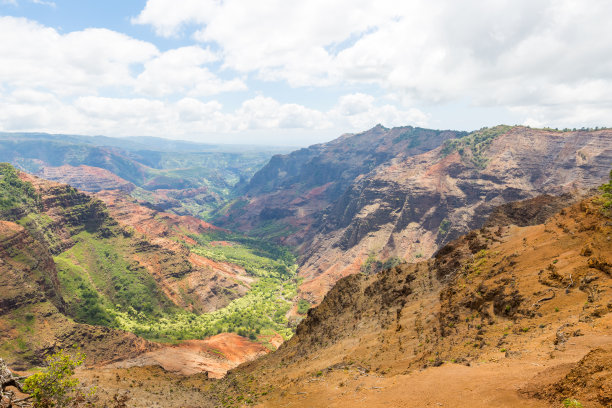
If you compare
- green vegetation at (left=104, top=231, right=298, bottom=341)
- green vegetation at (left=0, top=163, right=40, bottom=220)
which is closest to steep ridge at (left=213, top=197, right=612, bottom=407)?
green vegetation at (left=104, top=231, right=298, bottom=341)

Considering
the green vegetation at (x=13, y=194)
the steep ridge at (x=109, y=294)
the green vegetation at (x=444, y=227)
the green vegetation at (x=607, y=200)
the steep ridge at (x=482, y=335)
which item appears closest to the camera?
the steep ridge at (x=482, y=335)

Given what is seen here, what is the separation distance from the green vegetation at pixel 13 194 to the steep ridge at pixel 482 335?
99299 mm

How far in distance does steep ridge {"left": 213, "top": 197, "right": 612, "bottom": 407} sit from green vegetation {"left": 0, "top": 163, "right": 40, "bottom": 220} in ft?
326

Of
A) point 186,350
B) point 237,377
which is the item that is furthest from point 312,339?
point 186,350

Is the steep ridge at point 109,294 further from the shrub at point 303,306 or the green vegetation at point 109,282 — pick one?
the shrub at point 303,306

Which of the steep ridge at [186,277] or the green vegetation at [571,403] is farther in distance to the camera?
the steep ridge at [186,277]

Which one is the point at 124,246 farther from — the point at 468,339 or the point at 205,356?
the point at 468,339

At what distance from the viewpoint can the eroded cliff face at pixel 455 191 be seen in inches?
5103

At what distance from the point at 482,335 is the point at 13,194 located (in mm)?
140996

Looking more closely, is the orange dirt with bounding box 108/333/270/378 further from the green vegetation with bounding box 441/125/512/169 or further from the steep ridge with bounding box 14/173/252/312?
the green vegetation with bounding box 441/125/512/169

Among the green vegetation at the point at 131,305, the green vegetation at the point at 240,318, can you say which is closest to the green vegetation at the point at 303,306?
the green vegetation at the point at 240,318

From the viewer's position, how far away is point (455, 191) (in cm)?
15075

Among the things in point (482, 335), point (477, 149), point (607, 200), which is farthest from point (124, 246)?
point (477, 149)

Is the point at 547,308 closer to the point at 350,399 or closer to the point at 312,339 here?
the point at 350,399
